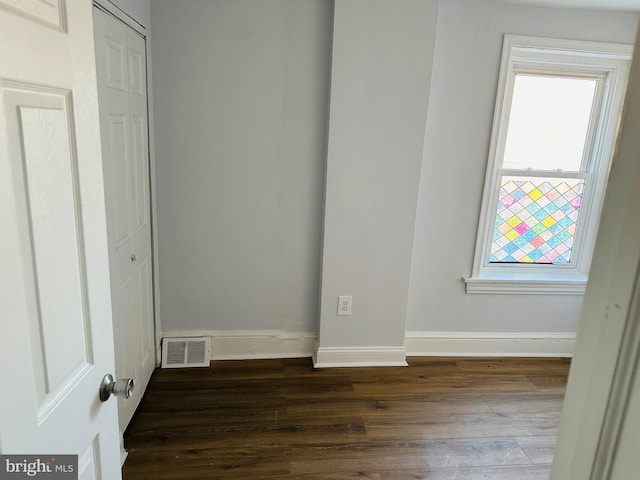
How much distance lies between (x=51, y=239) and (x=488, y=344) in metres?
2.96

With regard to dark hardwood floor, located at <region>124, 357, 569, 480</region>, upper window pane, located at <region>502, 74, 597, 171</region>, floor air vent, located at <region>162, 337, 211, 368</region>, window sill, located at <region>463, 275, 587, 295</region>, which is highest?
upper window pane, located at <region>502, 74, 597, 171</region>

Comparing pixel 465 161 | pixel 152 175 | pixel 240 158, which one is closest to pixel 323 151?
pixel 240 158

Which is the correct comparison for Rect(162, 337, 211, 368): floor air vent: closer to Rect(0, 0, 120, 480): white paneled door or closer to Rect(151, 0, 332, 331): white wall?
Rect(151, 0, 332, 331): white wall

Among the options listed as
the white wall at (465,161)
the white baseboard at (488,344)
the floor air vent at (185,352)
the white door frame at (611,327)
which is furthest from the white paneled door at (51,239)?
the white baseboard at (488,344)

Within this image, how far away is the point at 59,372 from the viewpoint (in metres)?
0.86

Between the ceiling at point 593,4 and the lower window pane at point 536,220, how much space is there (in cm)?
104

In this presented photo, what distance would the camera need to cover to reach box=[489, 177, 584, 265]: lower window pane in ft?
9.75

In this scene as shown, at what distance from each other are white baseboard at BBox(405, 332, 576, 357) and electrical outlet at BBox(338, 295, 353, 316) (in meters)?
0.52

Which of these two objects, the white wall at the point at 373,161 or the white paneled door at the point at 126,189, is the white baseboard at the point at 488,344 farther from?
the white paneled door at the point at 126,189

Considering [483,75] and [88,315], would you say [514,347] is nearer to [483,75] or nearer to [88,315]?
[483,75]

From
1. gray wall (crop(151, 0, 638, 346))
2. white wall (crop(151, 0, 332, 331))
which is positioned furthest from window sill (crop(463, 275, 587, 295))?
white wall (crop(151, 0, 332, 331))

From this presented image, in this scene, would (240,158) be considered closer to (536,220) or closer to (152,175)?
(152,175)

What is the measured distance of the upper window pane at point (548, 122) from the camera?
285 centimetres

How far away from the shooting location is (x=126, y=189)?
206 centimetres
